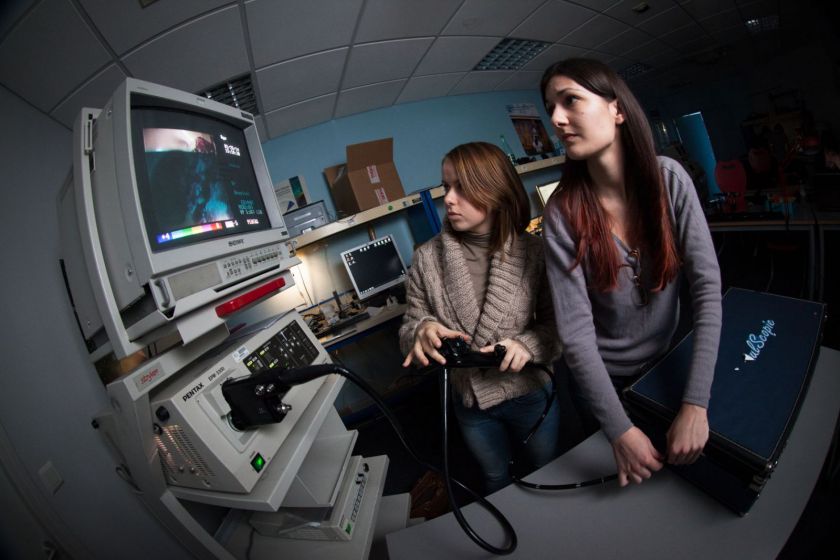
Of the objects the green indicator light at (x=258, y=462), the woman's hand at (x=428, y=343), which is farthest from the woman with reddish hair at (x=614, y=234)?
the green indicator light at (x=258, y=462)

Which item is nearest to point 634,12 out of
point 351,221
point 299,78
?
point 299,78

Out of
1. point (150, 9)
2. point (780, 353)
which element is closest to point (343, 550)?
point (780, 353)

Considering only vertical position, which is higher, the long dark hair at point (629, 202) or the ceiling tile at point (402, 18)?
the ceiling tile at point (402, 18)

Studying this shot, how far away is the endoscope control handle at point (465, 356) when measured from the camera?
0.61 metres

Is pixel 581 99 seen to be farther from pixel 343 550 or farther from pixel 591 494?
pixel 343 550

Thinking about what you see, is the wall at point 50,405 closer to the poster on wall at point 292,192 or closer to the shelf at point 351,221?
the shelf at point 351,221

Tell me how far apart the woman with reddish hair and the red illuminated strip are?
0.72 meters

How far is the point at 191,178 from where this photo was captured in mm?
710

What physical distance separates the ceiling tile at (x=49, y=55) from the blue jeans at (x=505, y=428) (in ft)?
6.78

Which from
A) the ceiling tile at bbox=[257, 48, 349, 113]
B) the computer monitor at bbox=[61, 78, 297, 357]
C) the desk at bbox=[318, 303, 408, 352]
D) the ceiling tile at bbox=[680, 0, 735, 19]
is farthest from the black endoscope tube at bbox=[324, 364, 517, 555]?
the ceiling tile at bbox=[680, 0, 735, 19]

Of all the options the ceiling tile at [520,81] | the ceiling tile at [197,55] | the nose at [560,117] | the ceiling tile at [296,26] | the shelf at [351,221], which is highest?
the ceiling tile at [520,81]

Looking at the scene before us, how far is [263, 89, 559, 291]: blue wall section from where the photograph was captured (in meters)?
2.67

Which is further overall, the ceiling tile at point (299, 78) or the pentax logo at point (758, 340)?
the ceiling tile at point (299, 78)

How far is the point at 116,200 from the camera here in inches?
21.3
